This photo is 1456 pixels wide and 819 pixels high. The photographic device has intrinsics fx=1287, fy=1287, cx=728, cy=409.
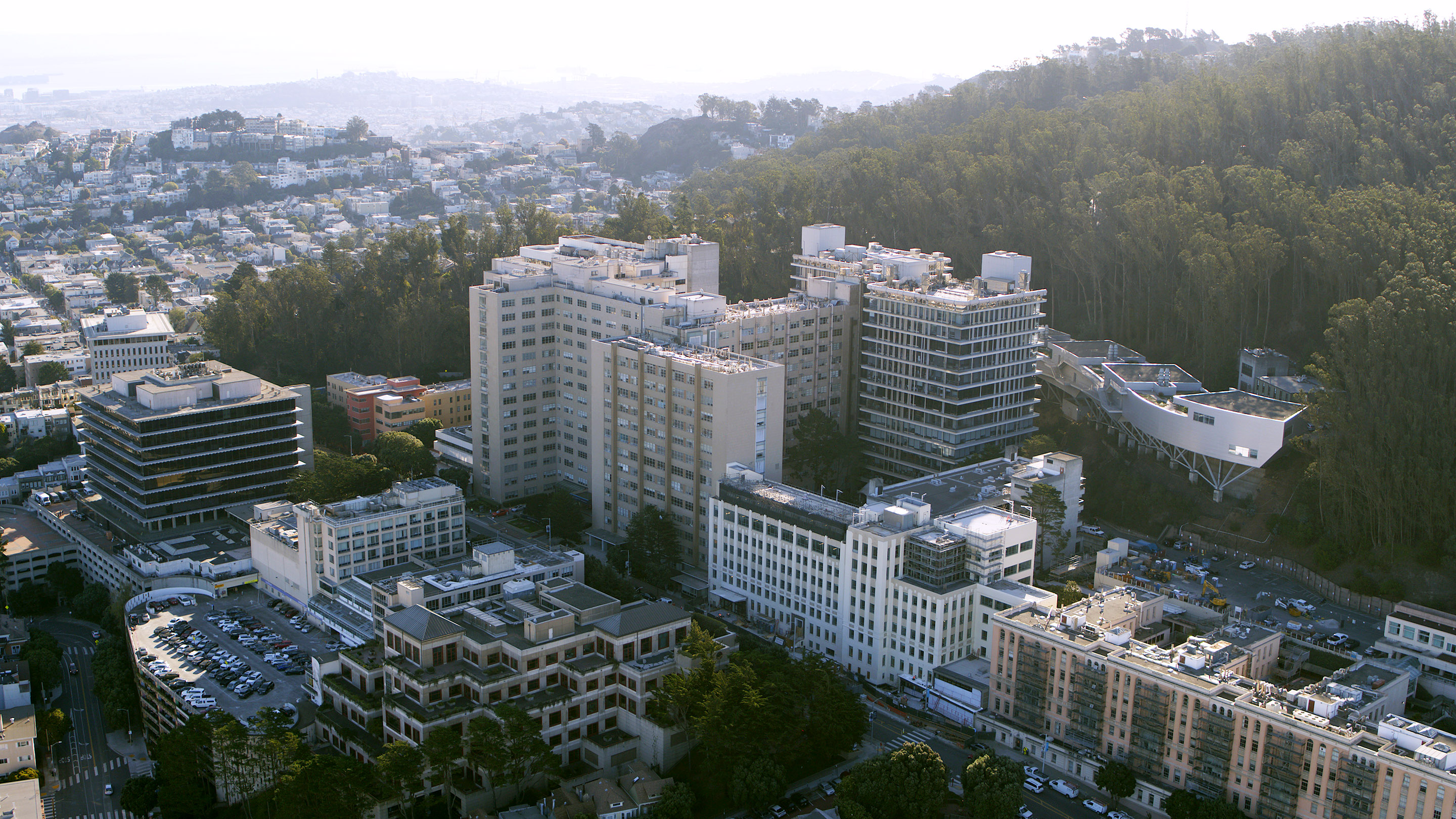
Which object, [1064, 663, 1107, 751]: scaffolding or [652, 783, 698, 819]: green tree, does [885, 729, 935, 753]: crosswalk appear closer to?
[1064, 663, 1107, 751]: scaffolding

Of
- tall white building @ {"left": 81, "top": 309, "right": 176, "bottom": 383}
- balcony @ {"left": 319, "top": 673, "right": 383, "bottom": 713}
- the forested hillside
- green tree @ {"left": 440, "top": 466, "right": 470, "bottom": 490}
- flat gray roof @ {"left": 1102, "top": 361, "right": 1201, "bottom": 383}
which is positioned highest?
the forested hillside

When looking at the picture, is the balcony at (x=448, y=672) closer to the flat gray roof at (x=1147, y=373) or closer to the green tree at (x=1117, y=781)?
the green tree at (x=1117, y=781)

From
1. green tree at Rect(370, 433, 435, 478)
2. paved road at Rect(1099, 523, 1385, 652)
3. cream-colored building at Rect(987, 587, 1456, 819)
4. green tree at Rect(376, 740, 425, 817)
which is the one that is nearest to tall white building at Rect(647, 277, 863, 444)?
green tree at Rect(370, 433, 435, 478)

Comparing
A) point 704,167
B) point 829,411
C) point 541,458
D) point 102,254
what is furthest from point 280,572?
point 704,167

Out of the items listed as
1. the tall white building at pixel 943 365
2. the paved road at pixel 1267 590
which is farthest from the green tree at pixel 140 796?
the paved road at pixel 1267 590

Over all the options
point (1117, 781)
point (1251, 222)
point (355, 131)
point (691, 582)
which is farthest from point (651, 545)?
point (355, 131)

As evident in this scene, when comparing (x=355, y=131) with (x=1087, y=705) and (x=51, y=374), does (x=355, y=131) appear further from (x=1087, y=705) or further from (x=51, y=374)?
(x=1087, y=705)
